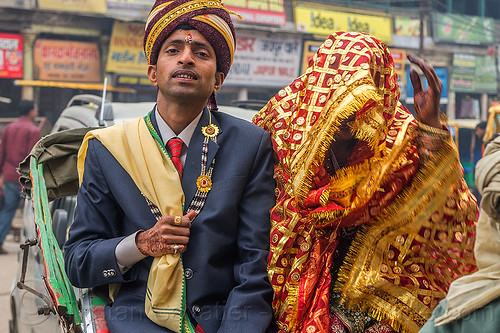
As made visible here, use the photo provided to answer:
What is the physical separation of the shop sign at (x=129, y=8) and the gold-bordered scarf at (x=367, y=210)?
1378 cm

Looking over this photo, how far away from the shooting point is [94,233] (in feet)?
7.91

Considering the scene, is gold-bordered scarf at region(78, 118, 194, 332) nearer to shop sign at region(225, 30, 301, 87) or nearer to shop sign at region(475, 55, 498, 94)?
shop sign at region(225, 30, 301, 87)

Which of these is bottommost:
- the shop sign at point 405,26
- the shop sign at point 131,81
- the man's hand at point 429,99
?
the shop sign at point 131,81

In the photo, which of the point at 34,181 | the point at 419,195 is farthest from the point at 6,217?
the point at 419,195

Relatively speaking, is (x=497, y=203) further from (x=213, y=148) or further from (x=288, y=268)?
(x=213, y=148)

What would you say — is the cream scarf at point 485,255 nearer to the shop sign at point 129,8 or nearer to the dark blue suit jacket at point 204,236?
the dark blue suit jacket at point 204,236

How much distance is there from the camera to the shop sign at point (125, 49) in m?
15.5

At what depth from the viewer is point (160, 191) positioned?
7.70ft

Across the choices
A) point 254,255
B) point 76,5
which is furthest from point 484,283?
point 76,5

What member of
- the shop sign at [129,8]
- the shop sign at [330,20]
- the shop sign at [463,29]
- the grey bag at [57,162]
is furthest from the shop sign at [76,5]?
the grey bag at [57,162]

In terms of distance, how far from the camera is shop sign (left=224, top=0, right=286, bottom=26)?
17.3 meters

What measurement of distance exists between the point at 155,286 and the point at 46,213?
864mm

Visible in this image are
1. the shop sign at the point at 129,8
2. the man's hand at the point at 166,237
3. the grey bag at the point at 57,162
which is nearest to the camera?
the man's hand at the point at 166,237

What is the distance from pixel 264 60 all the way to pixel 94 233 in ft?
52.9
